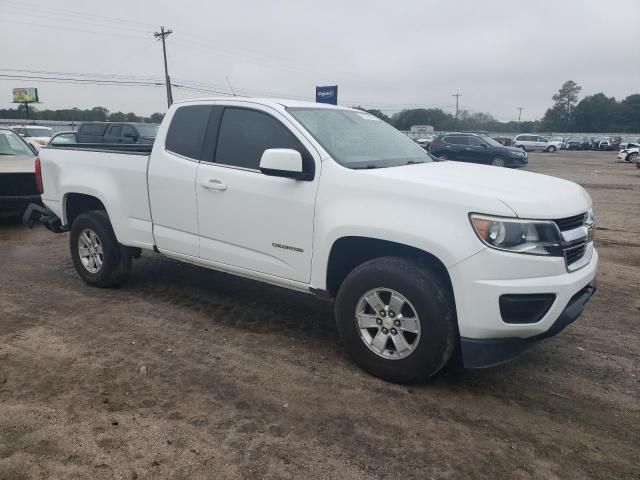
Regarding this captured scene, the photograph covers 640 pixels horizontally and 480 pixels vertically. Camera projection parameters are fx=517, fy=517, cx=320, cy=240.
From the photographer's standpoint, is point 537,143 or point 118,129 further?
point 537,143

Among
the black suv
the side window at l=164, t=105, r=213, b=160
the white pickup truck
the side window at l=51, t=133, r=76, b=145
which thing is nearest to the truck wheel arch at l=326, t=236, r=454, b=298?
the white pickup truck

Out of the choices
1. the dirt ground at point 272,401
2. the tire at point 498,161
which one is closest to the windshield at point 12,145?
the dirt ground at point 272,401

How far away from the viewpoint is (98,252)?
5.38 m

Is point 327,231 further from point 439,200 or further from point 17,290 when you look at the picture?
point 17,290

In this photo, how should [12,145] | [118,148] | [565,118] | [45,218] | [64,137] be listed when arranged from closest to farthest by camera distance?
[118,148], [45,218], [12,145], [64,137], [565,118]

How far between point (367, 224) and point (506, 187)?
3.04 ft

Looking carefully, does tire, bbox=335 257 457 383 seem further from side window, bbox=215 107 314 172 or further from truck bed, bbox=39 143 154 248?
truck bed, bbox=39 143 154 248

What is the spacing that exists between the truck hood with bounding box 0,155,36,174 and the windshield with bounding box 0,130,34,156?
260 millimetres

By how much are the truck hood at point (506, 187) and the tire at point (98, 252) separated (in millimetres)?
3021

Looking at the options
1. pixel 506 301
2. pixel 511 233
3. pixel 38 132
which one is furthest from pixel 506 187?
pixel 38 132

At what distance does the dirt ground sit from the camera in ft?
8.80

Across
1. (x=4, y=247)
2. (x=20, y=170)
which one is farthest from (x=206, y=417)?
(x=20, y=170)

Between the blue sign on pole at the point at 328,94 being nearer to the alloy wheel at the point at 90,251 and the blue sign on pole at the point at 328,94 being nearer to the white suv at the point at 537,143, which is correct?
the alloy wheel at the point at 90,251

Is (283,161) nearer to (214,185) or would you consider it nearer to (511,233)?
(214,185)
